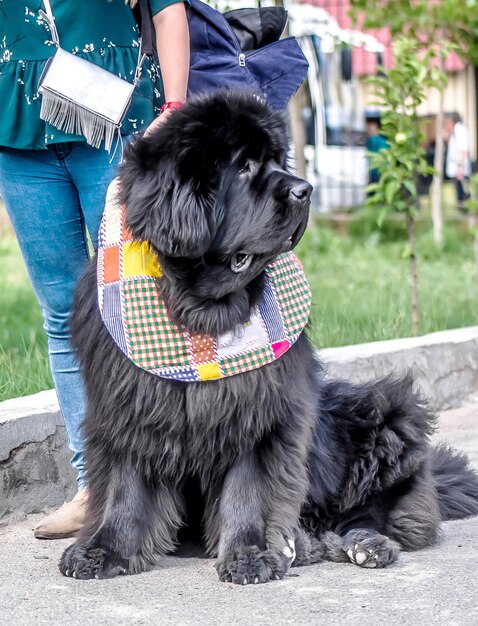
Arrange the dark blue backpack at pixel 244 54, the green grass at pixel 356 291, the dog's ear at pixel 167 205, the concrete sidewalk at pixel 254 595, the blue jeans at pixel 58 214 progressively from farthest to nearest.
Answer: the green grass at pixel 356 291 → the dark blue backpack at pixel 244 54 → the blue jeans at pixel 58 214 → the dog's ear at pixel 167 205 → the concrete sidewalk at pixel 254 595

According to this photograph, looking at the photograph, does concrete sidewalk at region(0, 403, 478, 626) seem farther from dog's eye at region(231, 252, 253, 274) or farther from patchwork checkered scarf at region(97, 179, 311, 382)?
dog's eye at region(231, 252, 253, 274)

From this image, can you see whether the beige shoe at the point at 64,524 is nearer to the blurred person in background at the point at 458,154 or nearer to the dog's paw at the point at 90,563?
the dog's paw at the point at 90,563

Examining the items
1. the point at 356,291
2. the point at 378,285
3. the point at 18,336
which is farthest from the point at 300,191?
the point at 378,285

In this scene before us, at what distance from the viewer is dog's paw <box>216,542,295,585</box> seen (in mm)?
3141

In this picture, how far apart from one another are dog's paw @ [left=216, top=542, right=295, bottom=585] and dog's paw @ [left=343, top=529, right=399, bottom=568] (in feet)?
0.81

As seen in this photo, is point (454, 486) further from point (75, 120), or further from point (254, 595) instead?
point (75, 120)

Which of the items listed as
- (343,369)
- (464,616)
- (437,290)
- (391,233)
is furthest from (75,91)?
(391,233)

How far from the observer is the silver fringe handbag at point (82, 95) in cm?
337

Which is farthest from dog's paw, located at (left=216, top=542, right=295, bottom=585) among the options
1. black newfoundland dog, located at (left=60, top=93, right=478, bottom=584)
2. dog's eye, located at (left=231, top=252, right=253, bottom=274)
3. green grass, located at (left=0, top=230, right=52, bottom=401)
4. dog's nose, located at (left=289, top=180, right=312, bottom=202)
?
green grass, located at (left=0, top=230, right=52, bottom=401)

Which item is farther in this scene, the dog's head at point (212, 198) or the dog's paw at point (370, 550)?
the dog's paw at point (370, 550)

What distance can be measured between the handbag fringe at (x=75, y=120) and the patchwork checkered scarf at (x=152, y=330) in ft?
0.91

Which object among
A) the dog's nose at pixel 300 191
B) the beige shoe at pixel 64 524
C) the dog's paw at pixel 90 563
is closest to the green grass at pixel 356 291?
the beige shoe at pixel 64 524

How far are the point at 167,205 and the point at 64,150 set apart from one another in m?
0.75

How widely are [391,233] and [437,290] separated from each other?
12.7ft
